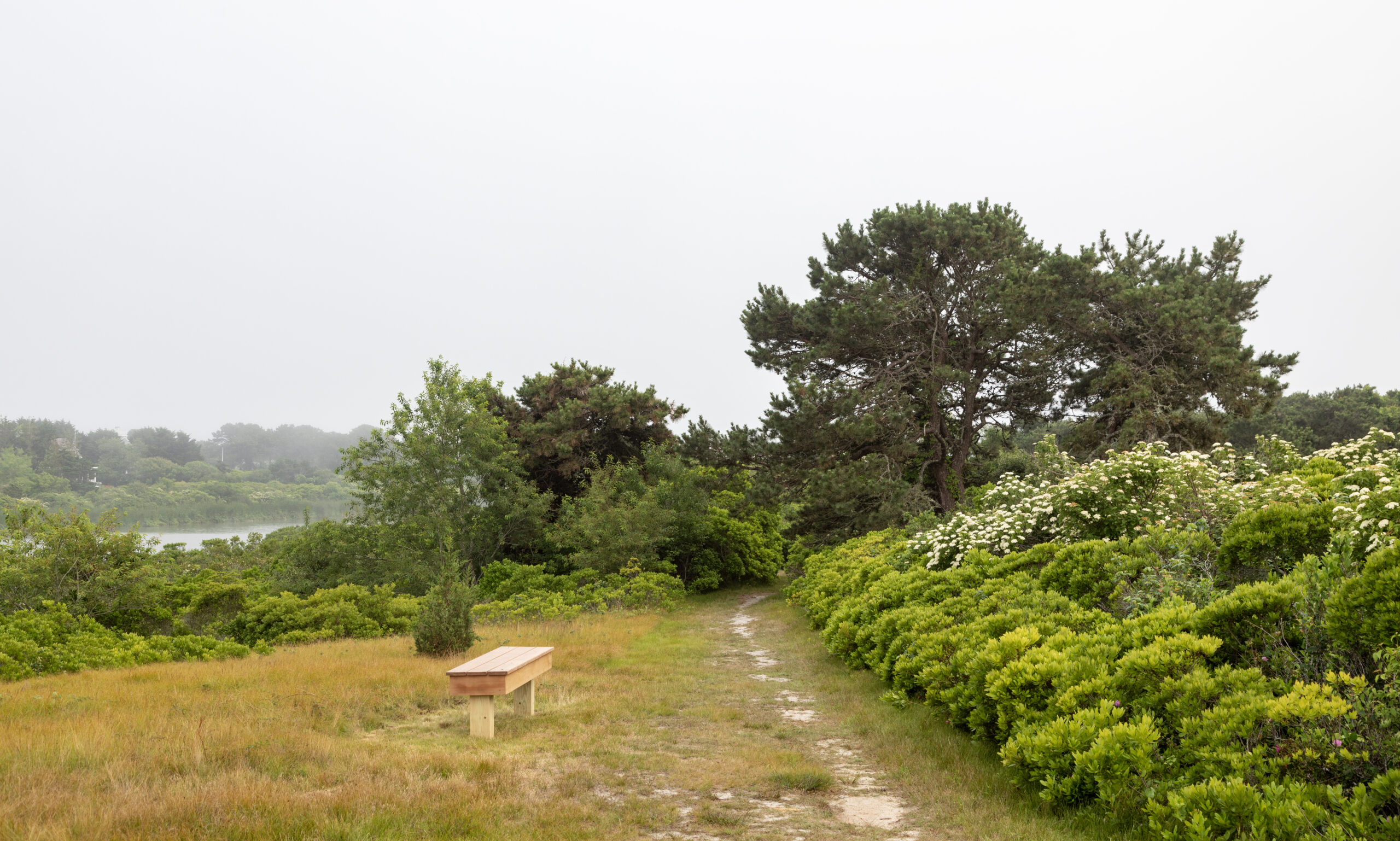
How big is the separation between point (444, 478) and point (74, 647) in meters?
16.1

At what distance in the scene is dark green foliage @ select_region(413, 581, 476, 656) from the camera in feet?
32.6

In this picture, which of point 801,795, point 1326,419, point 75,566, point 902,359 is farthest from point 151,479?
point 1326,419

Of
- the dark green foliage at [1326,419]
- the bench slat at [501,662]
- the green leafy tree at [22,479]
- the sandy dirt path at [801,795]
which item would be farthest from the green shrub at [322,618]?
the green leafy tree at [22,479]

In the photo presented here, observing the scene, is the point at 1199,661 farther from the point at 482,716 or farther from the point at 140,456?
the point at 140,456

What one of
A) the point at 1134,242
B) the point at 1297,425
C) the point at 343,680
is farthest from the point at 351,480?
the point at 1297,425

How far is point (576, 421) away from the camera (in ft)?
91.0

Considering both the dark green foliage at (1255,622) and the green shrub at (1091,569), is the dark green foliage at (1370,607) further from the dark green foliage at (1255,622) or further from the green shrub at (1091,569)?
the green shrub at (1091,569)

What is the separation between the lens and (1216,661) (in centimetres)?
412

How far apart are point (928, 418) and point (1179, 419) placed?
704cm

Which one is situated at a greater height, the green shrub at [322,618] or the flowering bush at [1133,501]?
the flowering bush at [1133,501]

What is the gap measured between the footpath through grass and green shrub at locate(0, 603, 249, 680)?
164cm

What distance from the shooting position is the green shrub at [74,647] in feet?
31.3

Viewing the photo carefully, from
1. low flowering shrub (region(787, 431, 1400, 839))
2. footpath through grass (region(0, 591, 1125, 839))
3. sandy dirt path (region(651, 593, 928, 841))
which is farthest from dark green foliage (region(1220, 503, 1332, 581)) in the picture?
sandy dirt path (region(651, 593, 928, 841))

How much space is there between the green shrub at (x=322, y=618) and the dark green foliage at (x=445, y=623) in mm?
5234
